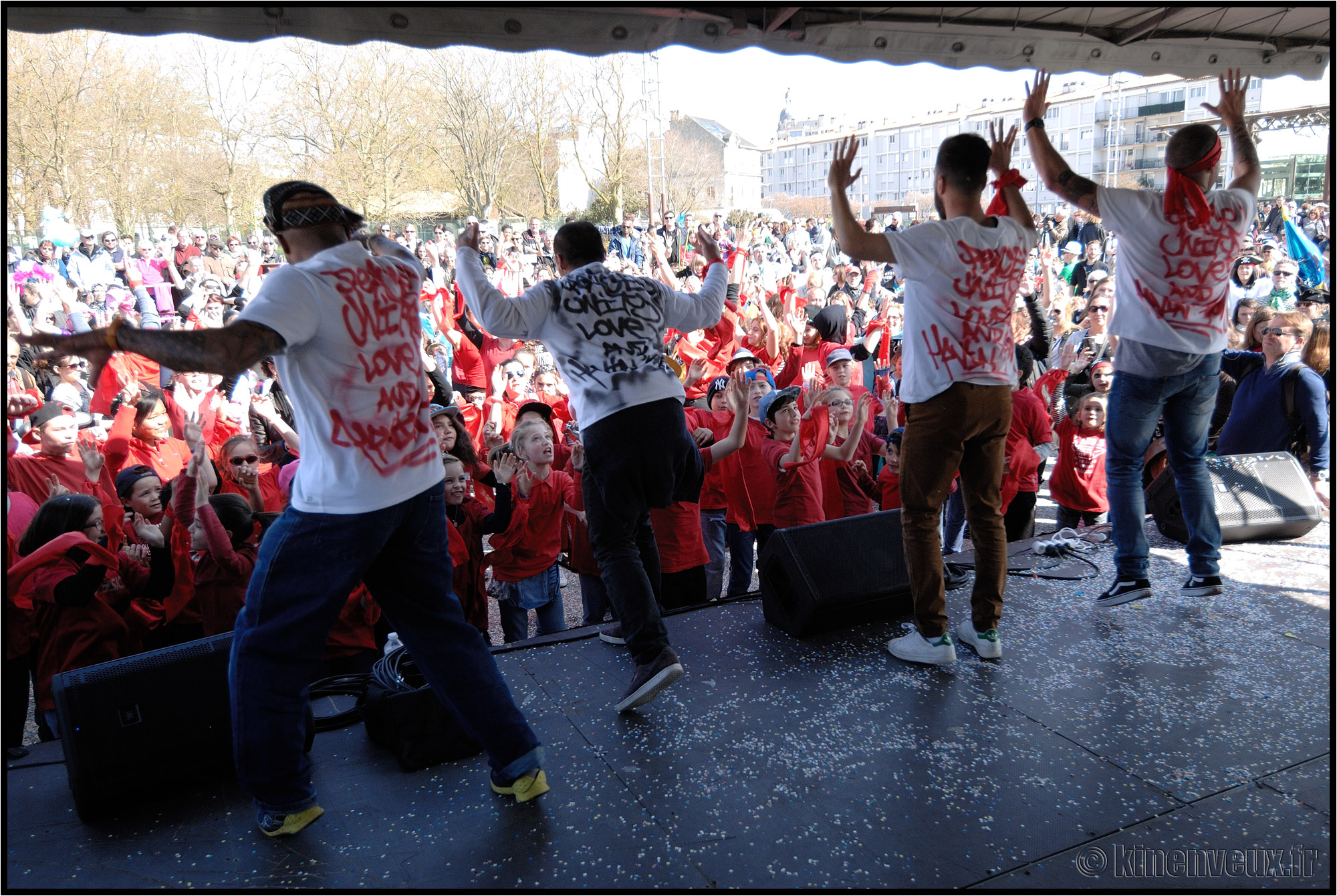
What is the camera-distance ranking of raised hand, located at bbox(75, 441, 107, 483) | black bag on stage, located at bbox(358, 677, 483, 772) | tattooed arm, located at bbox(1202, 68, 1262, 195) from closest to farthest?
black bag on stage, located at bbox(358, 677, 483, 772) → tattooed arm, located at bbox(1202, 68, 1262, 195) → raised hand, located at bbox(75, 441, 107, 483)

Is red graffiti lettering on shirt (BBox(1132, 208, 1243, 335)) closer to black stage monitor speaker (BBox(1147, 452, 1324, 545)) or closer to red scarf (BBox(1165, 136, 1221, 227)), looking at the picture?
red scarf (BBox(1165, 136, 1221, 227))

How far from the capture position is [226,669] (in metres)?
2.41

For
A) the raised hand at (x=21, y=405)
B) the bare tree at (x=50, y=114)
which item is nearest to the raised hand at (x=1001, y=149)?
the raised hand at (x=21, y=405)

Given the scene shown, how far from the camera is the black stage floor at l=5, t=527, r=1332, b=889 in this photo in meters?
1.94

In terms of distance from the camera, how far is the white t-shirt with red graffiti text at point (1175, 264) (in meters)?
2.96

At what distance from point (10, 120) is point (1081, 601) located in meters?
23.8

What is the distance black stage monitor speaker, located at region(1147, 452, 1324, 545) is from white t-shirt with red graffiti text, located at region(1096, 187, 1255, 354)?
121cm

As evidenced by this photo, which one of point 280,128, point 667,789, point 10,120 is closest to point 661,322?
point 667,789

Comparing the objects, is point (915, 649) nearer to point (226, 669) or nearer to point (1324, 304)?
point (226, 669)

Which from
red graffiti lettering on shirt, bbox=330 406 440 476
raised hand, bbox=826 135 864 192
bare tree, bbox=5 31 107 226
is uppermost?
bare tree, bbox=5 31 107 226

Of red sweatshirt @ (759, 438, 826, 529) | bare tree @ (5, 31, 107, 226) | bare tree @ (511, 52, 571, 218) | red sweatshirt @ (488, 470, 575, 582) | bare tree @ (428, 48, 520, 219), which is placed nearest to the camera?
red sweatshirt @ (488, 470, 575, 582)

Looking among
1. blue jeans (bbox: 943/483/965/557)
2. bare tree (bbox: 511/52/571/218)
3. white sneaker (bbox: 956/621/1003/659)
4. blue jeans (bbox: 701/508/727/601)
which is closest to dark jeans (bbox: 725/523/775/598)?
blue jeans (bbox: 701/508/727/601)

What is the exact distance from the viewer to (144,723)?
2240mm

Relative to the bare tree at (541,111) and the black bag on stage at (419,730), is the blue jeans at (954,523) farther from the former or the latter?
the bare tree at (541,111)
